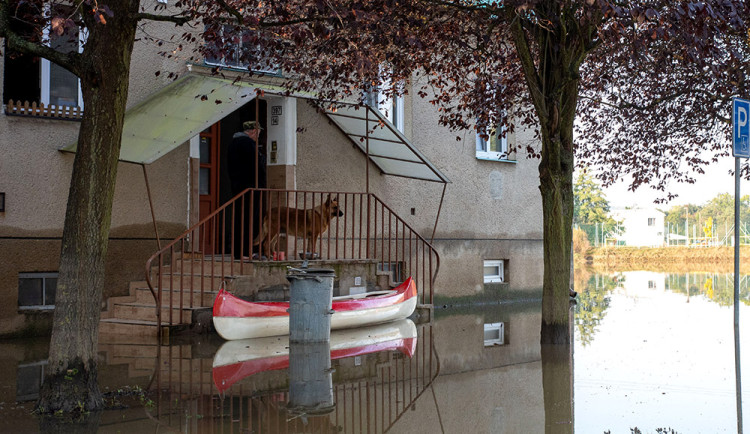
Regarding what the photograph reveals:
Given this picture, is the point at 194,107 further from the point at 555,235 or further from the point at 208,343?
the point at 555,235

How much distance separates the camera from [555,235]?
33.5 ft

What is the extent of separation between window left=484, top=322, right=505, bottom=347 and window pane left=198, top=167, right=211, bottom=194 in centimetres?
494

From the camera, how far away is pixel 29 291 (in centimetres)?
1153

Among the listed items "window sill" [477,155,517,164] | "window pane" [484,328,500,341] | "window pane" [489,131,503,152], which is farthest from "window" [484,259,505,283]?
"window pane" [484,328,500,341]

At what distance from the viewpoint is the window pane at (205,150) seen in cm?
1388

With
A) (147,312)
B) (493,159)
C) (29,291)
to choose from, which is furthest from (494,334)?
(29,291)

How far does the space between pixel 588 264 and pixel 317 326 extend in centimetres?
4284

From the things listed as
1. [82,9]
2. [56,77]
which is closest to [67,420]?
[82,9]

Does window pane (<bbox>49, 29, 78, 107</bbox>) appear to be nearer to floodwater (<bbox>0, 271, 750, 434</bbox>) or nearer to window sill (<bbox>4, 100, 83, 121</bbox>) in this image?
window sill (<bbox>4, 100, 83, 121</bbox>)

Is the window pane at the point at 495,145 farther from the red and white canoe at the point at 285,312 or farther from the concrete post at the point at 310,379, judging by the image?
the concrete post at the point at 310,379

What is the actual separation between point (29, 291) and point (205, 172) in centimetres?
349

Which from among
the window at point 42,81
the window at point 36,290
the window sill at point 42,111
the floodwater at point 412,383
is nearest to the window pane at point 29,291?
the window at point 36,290

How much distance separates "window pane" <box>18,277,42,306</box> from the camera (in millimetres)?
11453

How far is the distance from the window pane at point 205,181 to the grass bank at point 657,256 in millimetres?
37518
